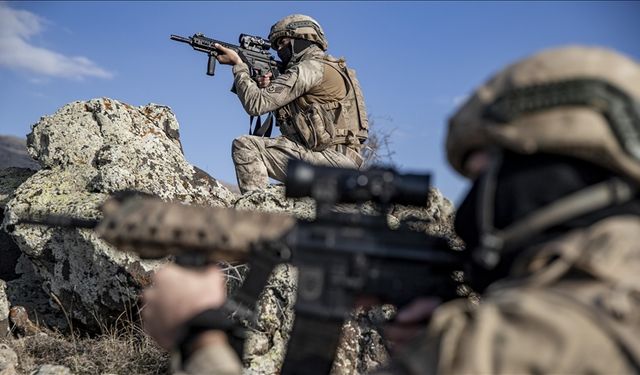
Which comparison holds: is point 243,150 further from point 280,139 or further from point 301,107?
point 301,107

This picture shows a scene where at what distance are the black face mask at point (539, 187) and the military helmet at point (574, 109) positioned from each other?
1.4 inches

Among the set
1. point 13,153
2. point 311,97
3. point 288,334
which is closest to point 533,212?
point 288,334

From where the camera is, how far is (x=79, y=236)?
5.47 m

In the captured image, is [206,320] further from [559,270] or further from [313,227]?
[559,270]

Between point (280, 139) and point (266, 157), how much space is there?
25 centimetres

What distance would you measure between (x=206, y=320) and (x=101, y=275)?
3.76 meters

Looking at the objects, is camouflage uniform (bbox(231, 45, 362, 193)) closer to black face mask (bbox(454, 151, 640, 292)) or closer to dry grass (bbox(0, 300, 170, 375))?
dry grass (bbox(0, 300, 170, 375))

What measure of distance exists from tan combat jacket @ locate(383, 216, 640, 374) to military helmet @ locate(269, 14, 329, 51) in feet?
19.4

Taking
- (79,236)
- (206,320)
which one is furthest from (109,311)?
(206,320)

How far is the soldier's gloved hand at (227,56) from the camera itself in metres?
7.51

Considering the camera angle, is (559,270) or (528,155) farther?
(528,155)

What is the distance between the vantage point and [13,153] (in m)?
27.5

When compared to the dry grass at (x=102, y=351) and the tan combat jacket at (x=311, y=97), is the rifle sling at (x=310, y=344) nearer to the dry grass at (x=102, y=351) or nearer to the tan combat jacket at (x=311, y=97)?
the dry grass at (x=102, y=351)

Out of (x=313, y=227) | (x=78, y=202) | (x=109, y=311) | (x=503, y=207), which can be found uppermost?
(x=503, y=207)
